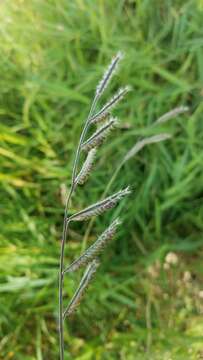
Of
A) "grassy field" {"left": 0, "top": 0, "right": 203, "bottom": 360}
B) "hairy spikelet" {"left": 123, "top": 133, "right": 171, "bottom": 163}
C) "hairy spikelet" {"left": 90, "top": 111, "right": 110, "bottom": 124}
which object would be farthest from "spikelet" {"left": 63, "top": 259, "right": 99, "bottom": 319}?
"grassy field" {"left": 0, "top": 0, "right": 203, "bottom": 360}

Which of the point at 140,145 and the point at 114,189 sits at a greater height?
the point at 114,189

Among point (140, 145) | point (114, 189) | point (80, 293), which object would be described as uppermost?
point (114, 189)

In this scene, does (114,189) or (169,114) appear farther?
(114,189)

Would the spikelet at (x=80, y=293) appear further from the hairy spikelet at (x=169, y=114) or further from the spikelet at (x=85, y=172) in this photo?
the hairy spikelet at (x=169, y=114)

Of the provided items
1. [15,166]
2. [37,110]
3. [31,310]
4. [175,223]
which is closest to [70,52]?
[37,110]

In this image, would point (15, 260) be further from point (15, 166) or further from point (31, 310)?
point (15, 166)

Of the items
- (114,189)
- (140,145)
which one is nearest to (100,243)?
(140,145)

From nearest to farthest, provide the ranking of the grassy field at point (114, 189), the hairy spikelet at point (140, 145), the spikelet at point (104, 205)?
the spikelet at point (104, 205) < the hairy spikelet at point (140, 145) < the grassy field at point (114, 189)

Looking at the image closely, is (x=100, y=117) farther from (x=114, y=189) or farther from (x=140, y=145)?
(x=114, y=189)

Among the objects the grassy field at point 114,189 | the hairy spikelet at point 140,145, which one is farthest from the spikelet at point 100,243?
the grassy field at point 114,189
